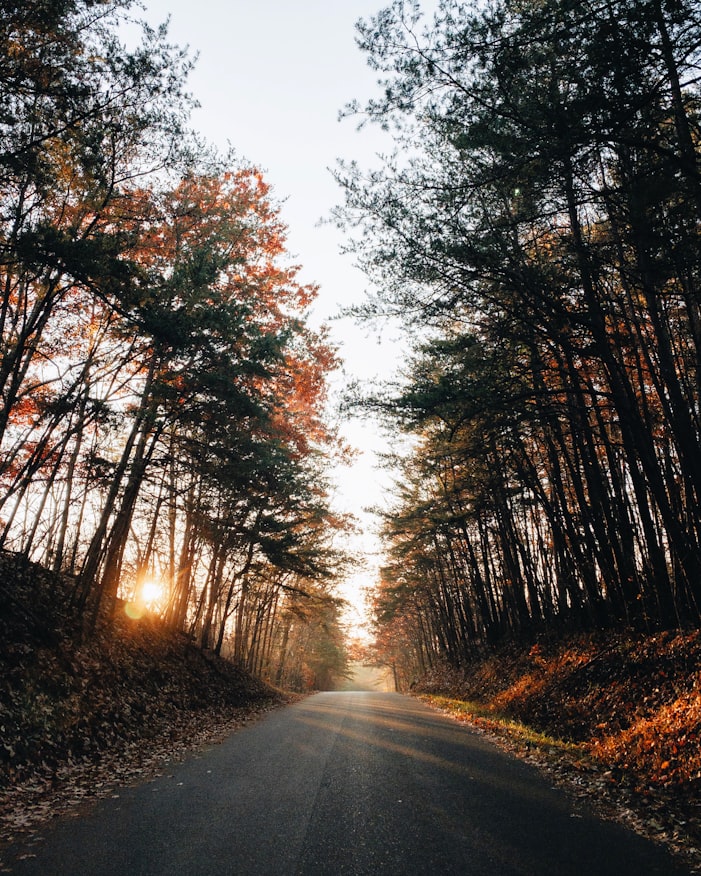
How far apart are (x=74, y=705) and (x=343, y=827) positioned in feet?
18.5

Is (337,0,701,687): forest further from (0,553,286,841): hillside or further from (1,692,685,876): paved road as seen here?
(0,553,286,841): hillside

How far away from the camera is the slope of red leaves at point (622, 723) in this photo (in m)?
4.70

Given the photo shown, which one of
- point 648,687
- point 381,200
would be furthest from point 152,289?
point 648,687

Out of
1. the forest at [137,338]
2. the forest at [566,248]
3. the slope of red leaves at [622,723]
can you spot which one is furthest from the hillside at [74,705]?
the forest at [566,248]

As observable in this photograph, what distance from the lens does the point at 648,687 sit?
23.3 ft

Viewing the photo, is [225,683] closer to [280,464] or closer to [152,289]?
[280,464]

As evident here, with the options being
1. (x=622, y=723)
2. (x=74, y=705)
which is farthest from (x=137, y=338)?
(x=622, y=723)

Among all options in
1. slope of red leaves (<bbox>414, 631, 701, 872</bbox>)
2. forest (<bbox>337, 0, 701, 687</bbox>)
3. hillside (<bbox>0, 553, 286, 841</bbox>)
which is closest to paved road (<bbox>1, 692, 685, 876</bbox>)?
slope of red leaves (<bbox>414, 631, 701, 872</bbox>)

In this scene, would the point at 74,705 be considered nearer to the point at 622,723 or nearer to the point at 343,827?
the point at 343,827

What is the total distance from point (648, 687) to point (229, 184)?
1561 centimetres

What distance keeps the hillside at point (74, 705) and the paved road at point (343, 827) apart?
888 mm

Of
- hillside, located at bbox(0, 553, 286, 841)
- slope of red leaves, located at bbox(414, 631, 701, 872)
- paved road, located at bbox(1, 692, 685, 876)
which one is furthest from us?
hillside, located at bbox(0, 553, 286, 841)

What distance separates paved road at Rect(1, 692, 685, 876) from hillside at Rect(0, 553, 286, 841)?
2.91ft

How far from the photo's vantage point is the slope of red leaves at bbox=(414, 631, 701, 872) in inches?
185
